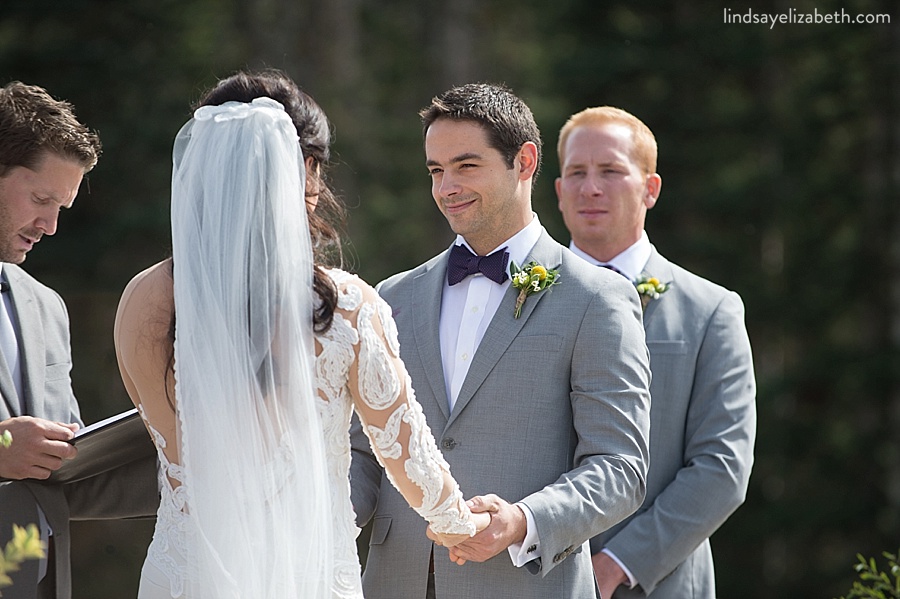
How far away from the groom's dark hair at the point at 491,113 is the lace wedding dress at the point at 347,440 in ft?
3.00

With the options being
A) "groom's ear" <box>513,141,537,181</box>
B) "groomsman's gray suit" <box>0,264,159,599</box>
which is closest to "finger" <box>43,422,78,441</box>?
"groomsman's gray suit" <box>0,264,159,599</box>

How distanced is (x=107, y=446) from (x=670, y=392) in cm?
204

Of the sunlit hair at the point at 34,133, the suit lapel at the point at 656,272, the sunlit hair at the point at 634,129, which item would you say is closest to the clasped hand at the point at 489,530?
the suit lapel at the point at 656,272

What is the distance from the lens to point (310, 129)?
2.89 metres

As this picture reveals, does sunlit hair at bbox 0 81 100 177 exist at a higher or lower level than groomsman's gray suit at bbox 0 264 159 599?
higher

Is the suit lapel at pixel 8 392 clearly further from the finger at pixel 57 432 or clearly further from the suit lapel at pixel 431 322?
the suit lapel at pixel 431 322

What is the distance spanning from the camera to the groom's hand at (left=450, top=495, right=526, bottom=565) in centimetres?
310

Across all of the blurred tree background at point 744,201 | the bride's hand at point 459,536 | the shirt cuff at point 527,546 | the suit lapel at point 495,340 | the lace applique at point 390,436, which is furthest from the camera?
the blurred tree background at point 744,201

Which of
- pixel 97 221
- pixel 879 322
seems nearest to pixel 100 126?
pixel 97 221

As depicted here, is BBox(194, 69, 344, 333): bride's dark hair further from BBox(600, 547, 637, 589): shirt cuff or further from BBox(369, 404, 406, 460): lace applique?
BBox(600, 547, 637, 589): shirt cuff

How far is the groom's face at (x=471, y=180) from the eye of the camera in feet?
11.6

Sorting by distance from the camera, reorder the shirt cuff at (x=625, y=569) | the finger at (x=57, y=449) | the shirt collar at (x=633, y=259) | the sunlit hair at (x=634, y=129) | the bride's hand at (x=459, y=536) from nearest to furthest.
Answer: the bride's hand at (x=459, y=536)
the finger at (x=57, y=449)
the shirt cuff at (x=625, y=569)
the shirt collar at (x=633, y=259)
the sunlit hair at (x=634, y=129)

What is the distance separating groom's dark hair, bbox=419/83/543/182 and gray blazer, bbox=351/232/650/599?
445 mm

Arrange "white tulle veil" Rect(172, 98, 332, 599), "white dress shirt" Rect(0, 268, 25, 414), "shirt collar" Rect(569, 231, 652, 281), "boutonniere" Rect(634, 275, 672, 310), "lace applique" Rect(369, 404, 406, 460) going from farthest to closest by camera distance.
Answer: "shirt collar" Rect(569, 231, 652, 281) → "boutonniere" Rect(634, 275, 672, 310) → "white dress shirt" Rect(0, 268, 25, 414) → "lace applique" Rect(369, 404, 406, 460) → "white tulle veil" Rect(172, 98, 332, 599)
